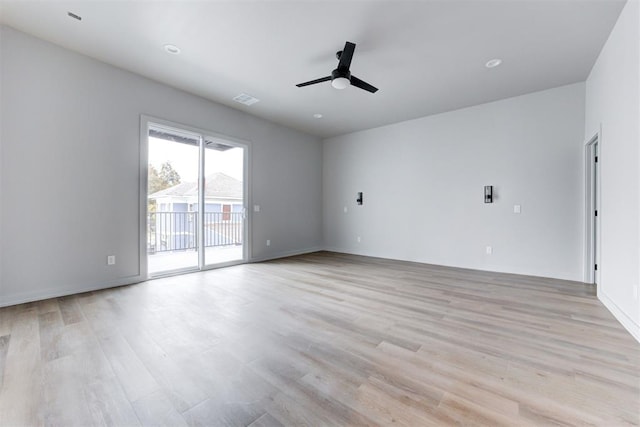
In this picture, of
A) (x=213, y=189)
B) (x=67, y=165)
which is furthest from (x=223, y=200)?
(x=67, y=165)

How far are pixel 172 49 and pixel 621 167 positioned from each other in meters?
4.94

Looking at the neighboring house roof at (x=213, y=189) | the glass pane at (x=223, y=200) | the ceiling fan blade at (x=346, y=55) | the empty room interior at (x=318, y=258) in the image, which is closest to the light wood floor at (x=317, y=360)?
the empty room interior at (x=318, y=258)

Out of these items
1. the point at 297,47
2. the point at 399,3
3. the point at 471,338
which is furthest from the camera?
the point at 297,47

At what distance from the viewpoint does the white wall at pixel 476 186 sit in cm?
412

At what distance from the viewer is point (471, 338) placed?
2.26m

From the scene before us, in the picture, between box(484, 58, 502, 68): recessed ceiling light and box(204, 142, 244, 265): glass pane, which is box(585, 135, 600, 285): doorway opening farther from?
box(204, 142, 244, 265): glass pane

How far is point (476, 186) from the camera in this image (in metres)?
4.89

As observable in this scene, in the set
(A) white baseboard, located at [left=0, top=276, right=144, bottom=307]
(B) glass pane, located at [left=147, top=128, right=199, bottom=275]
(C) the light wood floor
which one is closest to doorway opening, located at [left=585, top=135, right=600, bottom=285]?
(C) the light wood floor

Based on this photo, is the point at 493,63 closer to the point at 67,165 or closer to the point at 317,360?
the point at 317,360

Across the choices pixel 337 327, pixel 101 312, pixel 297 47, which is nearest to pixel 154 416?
pixel 337 327

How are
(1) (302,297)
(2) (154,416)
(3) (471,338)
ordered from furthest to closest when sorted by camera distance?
(1) (302,297) < (3) (471,338) < (2) (154,416)

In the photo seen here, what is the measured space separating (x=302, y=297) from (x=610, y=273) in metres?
3.39

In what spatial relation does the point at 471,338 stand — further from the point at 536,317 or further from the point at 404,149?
the point at 404,149

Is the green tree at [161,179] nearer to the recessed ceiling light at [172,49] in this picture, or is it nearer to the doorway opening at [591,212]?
the recessed ceiling light at [172,49]
